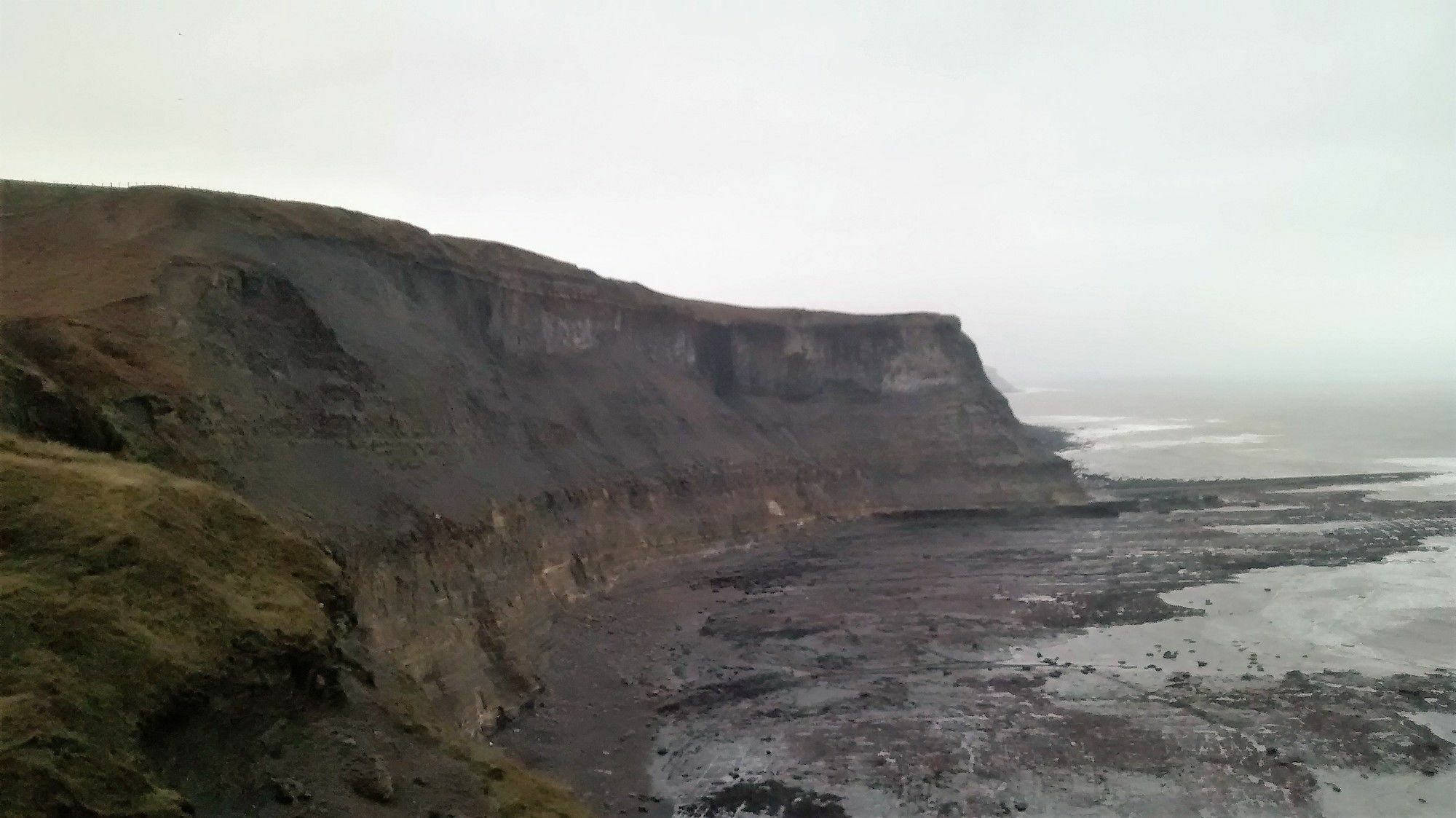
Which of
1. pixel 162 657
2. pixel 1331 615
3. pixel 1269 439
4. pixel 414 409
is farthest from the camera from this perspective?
pixel 1269 439

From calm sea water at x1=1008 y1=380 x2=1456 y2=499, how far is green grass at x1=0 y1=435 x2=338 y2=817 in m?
61.4

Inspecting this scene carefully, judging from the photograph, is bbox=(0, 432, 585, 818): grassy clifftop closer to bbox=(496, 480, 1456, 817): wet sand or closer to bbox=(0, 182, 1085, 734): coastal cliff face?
bbox=(0, 182, 1085, 734): coastal cliff face

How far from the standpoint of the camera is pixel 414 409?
2366 centimetres

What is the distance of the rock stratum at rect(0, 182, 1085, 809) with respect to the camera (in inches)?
619

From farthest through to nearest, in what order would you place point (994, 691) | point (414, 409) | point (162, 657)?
point (414, 409)
point (994, 691)
point (162, 657)

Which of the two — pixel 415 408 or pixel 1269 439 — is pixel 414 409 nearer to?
pixel 415 408

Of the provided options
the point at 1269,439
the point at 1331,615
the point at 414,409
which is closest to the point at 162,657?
the point at 414,409

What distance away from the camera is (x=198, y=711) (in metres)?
8.02

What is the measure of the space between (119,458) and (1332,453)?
8882cm

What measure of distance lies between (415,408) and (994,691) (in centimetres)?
1736

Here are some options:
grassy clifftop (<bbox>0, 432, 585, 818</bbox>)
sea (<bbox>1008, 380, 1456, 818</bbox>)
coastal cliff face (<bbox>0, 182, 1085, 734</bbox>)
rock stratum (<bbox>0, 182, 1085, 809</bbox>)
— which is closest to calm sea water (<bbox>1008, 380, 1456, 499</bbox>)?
sea (<bbox>1008, 380, 1456, 818</bbox>)

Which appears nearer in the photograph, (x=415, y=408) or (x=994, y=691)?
(x=994, y=691)

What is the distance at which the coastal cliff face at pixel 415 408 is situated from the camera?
1588cm

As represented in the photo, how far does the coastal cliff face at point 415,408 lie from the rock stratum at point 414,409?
79 millimetres
